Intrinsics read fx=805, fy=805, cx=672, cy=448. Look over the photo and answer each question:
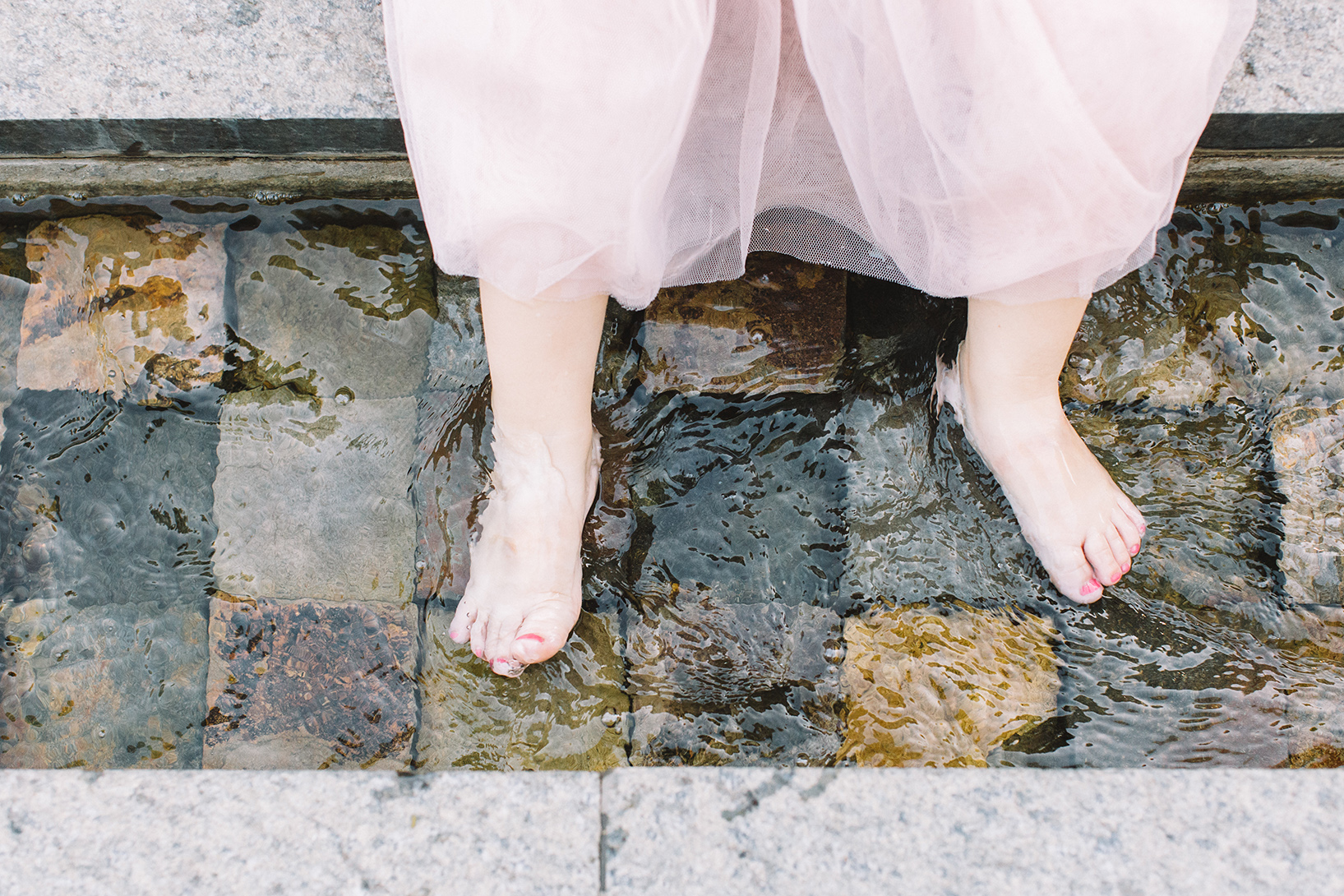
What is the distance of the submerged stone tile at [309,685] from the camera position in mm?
1310

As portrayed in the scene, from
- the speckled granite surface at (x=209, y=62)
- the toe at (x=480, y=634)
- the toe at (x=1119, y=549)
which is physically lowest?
the toe at (x=480, y=634)

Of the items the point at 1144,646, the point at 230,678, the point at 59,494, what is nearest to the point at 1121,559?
the point at 1144,646

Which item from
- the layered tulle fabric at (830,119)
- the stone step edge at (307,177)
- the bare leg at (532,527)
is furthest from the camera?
the stone step edge at (307,177)

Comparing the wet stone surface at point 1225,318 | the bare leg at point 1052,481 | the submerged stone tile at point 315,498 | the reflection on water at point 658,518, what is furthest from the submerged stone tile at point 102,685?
the wet stone surface at point 1225,318

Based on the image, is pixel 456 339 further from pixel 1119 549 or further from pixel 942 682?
pixel 1119 549

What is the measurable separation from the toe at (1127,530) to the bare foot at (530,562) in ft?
2.96

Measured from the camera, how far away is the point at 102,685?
1.36 m

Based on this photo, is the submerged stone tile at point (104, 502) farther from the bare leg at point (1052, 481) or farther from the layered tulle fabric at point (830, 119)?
the bare leg at point (1052, 481)

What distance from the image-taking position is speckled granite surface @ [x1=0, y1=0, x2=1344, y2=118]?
1339mm

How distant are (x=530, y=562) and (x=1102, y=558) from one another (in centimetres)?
95

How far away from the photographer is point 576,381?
4.01 feet

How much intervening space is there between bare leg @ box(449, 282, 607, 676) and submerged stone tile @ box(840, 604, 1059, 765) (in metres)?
0.49

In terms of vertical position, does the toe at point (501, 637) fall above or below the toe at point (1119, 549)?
below

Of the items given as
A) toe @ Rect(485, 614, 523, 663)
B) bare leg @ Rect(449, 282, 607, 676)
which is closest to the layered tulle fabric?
bare leg @ Rect(449, 282, 607, 676)
